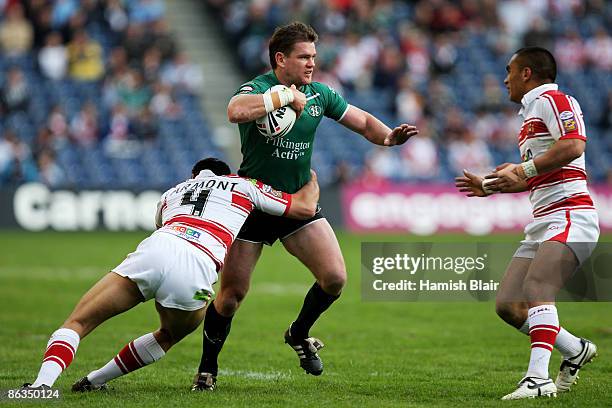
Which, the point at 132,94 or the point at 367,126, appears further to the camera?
the point at 132,94

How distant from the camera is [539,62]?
7754mm

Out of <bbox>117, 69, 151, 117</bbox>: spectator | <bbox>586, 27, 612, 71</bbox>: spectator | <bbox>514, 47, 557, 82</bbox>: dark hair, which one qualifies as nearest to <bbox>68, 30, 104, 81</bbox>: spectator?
<bbox>117, 69, 151, 117</bbox>: spectator

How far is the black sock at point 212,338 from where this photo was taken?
8.12 m

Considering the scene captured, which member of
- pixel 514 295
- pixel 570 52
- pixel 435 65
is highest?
pixel 570 52

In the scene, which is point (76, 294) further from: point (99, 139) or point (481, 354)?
point (99, 139)

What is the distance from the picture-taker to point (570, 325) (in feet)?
39.8

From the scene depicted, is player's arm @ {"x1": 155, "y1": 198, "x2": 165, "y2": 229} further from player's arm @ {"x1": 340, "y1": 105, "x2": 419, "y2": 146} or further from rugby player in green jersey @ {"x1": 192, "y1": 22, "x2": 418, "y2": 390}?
player's arm @ {"x1": 340, "y1": 105, "x2": 419, "y2": 146}

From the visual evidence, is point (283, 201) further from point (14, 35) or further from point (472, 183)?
point (14, 35)

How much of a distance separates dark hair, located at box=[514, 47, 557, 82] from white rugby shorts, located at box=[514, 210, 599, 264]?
1.06m

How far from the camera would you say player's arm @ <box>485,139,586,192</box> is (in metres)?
7.38

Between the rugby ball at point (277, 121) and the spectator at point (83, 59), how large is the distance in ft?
61.8

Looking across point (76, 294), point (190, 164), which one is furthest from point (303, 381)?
point (190, 164)

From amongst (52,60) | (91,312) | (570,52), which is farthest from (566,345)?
(570,52)

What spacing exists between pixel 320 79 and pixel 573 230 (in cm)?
1948
